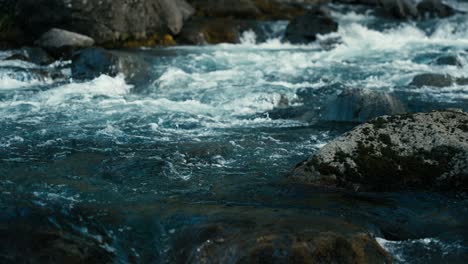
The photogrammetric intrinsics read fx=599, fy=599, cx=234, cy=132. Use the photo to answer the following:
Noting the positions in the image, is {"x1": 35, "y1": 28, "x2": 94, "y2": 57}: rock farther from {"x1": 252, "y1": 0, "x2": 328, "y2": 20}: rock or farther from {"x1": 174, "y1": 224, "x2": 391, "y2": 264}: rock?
{"x1": 174, "y1": 224, "x2": 391, "y2": 264}: rock

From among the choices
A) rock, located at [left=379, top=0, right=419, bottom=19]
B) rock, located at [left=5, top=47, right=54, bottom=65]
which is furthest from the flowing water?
rock, located at [left=379, top=0, right=419, bottom=19]

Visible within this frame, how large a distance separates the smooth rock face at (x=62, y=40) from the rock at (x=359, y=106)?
28.5 ft

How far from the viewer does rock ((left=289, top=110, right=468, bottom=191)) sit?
23.5 ft

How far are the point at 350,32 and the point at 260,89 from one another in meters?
9.85

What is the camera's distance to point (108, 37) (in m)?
18.2

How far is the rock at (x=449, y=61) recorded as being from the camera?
15.0 m

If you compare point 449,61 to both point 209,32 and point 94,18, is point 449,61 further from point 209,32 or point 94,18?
point 94,18

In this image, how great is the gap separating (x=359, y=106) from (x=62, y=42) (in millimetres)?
9393

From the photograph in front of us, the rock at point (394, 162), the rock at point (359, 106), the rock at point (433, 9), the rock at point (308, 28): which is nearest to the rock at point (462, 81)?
the rock at point (359, 106)

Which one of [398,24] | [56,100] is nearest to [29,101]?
[56,100]

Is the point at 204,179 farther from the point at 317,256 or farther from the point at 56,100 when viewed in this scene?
the point at 56,100

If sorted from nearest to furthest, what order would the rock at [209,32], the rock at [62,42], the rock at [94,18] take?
the rock at [62,42] → the rock at [94,18] → the rock at [209,32]

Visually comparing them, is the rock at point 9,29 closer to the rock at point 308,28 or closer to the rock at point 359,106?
the rock at point 308,28

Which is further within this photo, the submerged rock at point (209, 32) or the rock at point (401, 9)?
the rock at point (401, 9)
